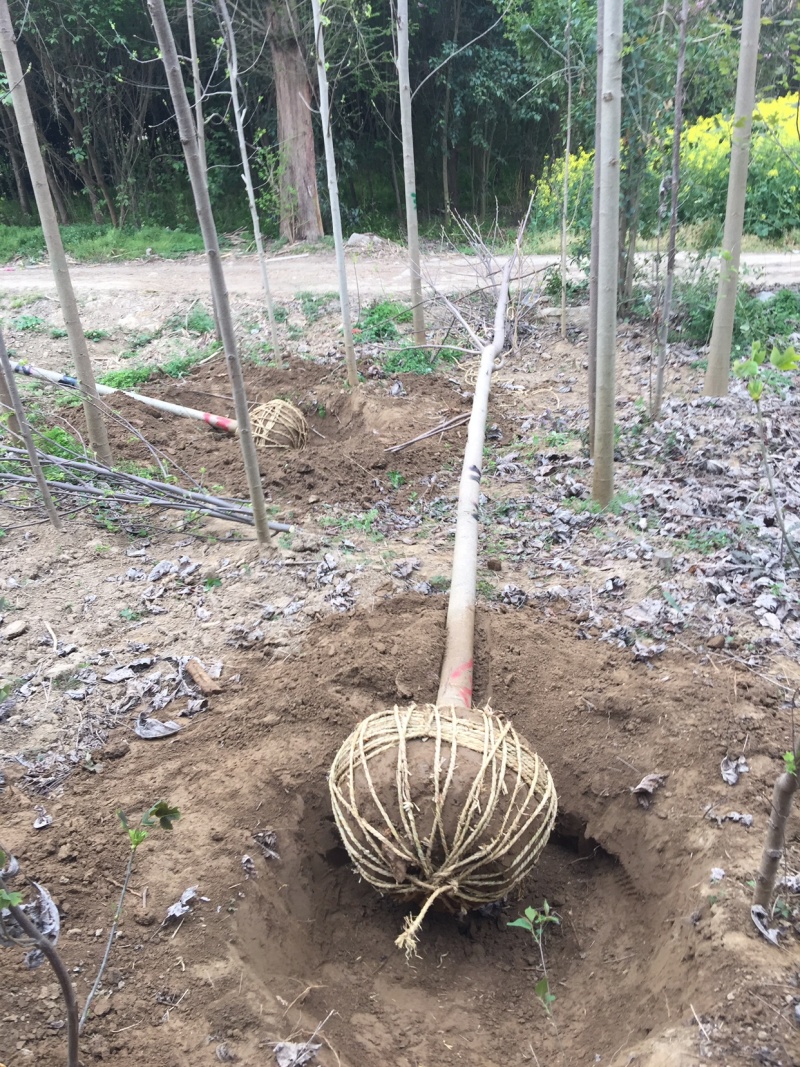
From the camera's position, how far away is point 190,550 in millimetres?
5074

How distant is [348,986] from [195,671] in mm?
1733

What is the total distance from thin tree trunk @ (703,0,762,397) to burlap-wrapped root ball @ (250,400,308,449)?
395 cm

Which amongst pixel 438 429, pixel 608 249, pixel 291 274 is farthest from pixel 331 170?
pixel 291 274

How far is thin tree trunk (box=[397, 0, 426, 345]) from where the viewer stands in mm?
7543

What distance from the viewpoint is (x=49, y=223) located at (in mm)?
5191

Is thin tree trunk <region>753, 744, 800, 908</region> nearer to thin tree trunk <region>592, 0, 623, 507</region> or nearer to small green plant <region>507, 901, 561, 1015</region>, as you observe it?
small green plant <region>507, 901, 561, 1015</region>

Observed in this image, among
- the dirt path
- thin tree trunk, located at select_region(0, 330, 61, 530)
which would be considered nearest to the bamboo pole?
thin tree trunk, located at select_region(0, 330, 61, 530)

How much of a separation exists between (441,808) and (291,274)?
479 inches

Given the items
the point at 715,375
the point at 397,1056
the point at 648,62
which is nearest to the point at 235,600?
the point at 397,1056

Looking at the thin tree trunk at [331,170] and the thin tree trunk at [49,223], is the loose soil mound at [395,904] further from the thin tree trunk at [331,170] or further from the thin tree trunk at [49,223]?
the thin tree trunk at [331,170]

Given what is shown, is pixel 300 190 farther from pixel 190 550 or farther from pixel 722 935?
pixel 722 935

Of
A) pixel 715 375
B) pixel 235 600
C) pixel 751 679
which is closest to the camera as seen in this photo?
pixel 751 679

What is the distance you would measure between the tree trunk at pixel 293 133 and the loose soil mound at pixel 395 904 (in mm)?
13269

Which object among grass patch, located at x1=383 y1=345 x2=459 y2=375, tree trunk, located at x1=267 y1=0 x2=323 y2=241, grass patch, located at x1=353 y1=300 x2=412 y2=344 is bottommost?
grass patch, located at x1=383 y1=345 x2=459 y2=375
